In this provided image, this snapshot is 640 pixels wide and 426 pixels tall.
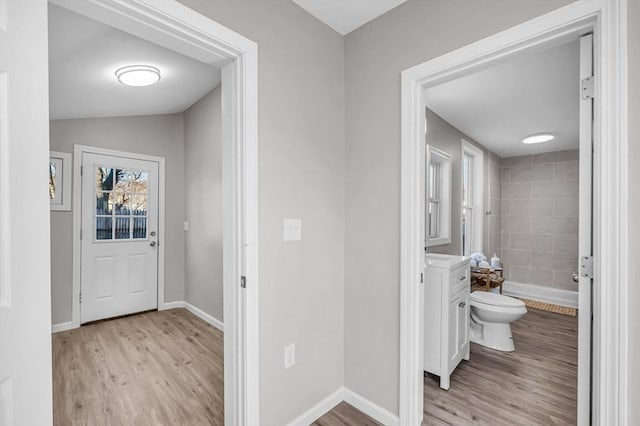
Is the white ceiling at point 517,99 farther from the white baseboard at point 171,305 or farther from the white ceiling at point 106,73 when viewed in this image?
the white baseboard at point 171,305

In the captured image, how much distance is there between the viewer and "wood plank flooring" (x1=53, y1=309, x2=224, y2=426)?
6.34ft

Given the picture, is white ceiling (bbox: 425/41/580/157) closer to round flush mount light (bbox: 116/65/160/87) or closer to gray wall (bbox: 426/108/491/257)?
gray wall (bbox: 426/108/491/257)

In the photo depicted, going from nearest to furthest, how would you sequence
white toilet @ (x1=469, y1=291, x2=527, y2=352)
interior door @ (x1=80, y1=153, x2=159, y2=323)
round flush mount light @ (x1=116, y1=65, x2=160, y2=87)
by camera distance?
round flush mount light @ (x1=116, y1=65, x2=160, y2=87) < white toilet @ (x1=469, y1=291, x2=527, y2=352) < interior door @ (x1=80, y1=153, x2=159, y2=323)

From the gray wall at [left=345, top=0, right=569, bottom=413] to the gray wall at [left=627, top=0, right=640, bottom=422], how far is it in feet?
2.16

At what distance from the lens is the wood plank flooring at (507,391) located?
189cm

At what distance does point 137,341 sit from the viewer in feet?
9.89

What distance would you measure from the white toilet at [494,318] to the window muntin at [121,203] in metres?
3.89

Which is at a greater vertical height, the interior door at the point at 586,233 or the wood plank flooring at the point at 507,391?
the interior door at the point at 586,233

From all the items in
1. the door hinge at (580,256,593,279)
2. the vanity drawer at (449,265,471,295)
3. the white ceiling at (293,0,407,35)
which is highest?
the white ceiling at (293,0,407,35)

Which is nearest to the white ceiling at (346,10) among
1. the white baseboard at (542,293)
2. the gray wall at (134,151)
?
the gray wall at (134,151)

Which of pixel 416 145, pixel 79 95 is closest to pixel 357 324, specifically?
pixel 416 145

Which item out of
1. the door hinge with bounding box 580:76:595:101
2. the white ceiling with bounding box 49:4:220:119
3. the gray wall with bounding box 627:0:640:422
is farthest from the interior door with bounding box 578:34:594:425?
the white ceiling with bounding box 49:4:220:119

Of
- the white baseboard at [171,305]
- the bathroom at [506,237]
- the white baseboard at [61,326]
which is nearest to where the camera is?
the bathroom at [506,237]

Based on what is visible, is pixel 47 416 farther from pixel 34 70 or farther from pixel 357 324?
pixel 357 324
